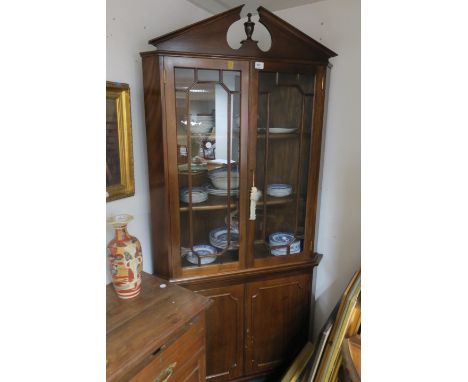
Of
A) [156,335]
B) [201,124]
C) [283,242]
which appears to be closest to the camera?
[156,335]

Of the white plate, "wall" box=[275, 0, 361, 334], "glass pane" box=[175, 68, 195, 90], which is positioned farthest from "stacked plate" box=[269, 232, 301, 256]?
"glass pane" box=[175, 68, 195, 90]

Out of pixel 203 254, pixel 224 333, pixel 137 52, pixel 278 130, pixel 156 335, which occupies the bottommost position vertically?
pixel 224 333

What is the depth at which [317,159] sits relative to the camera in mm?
1579

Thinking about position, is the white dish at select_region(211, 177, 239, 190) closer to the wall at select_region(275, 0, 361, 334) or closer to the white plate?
the white plate

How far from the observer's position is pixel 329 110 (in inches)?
67.5

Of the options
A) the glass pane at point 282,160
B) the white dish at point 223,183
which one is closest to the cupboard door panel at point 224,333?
the glass pane at point 282,160

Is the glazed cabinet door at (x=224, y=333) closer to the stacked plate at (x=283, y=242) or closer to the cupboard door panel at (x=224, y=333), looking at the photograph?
the cupboard door panel at (x=224, y=333)

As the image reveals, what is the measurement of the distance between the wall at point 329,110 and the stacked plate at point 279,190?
0.28 m

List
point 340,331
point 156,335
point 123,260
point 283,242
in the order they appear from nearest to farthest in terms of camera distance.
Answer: point 156,335 < point 123,260 < point 340,331 < point 283,242

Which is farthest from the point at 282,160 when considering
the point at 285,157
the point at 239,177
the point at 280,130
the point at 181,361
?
the point at 181,361

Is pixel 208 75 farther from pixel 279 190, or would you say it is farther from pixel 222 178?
pixel 279 190

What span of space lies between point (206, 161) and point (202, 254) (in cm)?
45
